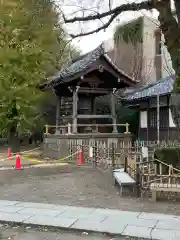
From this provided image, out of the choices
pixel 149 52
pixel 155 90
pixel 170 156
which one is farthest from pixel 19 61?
pixel 170 156

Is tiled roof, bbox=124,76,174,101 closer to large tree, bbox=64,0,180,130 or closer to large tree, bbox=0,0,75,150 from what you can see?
large tree, bbox=0,0,75,150

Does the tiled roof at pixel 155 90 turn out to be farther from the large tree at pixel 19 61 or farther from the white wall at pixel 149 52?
the white wall at pixel 149 52

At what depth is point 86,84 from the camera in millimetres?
22047

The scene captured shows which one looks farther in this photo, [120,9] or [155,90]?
[155,90]

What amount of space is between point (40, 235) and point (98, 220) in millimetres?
1236

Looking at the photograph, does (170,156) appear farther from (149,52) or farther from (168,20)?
(149,52)

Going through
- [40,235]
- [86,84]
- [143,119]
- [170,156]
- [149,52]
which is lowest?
[40,235]

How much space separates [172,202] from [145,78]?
25040 millimetres

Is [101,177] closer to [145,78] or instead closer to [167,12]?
[167,12]

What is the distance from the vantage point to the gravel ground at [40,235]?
6.10 metres

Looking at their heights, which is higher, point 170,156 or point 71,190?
point 170,156

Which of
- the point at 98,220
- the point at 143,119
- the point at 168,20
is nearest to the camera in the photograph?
the point at 98,220

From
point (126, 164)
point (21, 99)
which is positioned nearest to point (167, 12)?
point (126, 164)

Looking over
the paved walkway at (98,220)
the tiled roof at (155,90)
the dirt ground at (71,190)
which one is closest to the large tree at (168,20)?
the dirt ground at (71,190)
